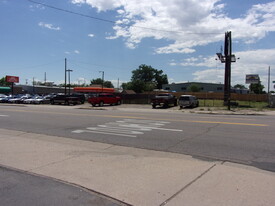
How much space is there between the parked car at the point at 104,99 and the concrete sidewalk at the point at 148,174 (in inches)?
1071

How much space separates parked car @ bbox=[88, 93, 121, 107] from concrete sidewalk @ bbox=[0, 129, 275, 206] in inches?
1071

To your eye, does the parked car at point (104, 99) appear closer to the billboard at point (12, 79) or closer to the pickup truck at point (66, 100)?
the pickup truck at point (66, 100)

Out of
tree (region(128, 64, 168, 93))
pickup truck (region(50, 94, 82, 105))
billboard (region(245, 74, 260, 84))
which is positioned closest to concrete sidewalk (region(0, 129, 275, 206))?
billboard (region(245, 74, 260, 84))

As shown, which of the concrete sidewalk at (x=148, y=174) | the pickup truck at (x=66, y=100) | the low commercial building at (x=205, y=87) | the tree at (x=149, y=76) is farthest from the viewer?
the tree at (x=149, y=76)

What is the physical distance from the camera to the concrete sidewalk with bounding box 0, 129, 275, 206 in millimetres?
4121

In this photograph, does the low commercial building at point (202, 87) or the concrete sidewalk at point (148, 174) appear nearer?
the concrete sidewalk at point (148, 174)

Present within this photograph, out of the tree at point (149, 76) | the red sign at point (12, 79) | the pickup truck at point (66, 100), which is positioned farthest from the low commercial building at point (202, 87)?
the pickup truck at point (66, 100)

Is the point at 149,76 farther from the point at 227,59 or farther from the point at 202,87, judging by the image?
the point at 227,59

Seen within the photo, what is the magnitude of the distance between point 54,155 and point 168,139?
4.09 m

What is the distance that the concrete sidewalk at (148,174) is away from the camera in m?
4.12

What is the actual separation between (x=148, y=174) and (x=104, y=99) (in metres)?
30.6

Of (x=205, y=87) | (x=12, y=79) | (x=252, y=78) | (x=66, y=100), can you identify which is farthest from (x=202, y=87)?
(x=66, y=100)

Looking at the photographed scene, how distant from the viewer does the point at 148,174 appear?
17.3 ft

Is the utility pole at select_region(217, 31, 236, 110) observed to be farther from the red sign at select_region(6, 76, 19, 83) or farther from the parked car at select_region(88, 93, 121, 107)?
the red sign at select_region(6, 76, 19, 83)
